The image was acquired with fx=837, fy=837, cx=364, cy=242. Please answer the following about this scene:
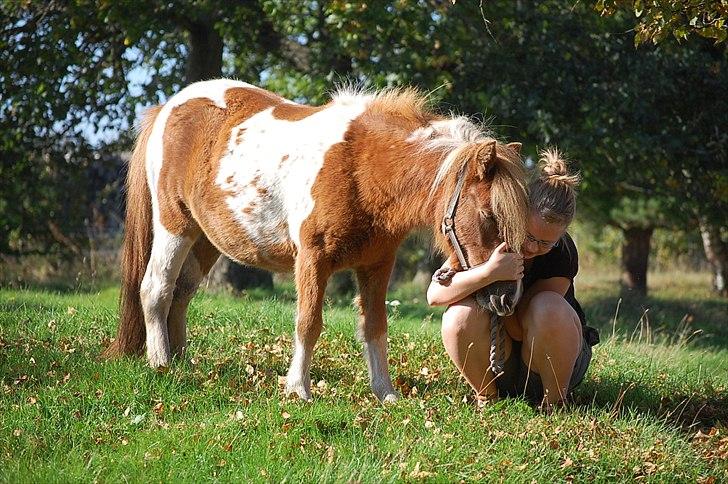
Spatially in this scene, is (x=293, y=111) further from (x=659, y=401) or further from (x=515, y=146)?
(x=659, y=401)

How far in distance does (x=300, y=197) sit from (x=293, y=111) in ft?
2.37

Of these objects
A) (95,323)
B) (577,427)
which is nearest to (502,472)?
(577,427)

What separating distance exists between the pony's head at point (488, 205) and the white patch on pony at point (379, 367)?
2.90ft

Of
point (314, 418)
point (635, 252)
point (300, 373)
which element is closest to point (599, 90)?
point (300, 373)

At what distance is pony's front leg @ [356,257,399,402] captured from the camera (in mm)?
5043

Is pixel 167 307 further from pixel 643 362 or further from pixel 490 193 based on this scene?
pixel 643 362

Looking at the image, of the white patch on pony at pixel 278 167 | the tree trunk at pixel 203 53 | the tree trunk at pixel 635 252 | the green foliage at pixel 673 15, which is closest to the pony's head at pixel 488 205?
the white patch on pony at pixel 278 167

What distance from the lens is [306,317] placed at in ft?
15.8

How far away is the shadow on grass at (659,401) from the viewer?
5.11 metres

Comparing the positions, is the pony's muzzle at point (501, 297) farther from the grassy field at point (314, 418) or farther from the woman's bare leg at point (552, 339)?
the grassy field at point (314, 418)

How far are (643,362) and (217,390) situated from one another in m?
3.26

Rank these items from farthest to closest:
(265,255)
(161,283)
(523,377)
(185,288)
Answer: (185,288) < (161,283) < (265,255) < (523,377)

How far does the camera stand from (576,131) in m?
10.2

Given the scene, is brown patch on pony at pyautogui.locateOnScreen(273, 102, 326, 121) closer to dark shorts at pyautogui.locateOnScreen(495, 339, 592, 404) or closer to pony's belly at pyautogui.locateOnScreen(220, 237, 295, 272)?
pony's belly at pyautogui.locateOnScreen(220, 237, 295, 272)
